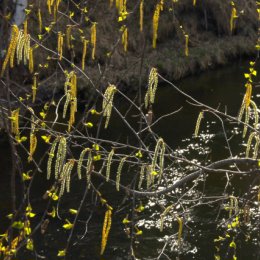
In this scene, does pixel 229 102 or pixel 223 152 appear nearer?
pixel 223 152

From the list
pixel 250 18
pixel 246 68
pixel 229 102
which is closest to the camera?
pixel 229 102

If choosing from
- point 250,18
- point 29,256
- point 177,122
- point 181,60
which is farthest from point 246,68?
point 29,256

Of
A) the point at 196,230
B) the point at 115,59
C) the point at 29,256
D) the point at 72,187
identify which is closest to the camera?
the point at 29,256

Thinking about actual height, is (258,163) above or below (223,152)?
above

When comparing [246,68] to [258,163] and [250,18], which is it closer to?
[250,18]

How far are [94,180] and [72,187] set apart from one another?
0.61 meters

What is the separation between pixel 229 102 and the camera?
1527 centimetres

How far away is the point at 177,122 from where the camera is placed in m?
14.0

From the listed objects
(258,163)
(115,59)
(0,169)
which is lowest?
(0,169)

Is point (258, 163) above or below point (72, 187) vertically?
above

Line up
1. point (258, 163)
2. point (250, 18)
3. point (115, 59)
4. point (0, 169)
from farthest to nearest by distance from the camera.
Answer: point (250, 18) → point (115, 59) → point (0, 169) → point (258, 163)

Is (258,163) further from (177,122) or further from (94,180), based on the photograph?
(177,122)

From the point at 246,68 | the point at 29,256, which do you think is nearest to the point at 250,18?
the point at 246,68

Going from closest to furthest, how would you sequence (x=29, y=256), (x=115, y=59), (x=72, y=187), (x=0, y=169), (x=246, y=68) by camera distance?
1. (x=29, y=256)
2. (x=72, y=187)
3. (x=0, y=169)
4. (x=115, y=59)
5. (x=246, y=68)
